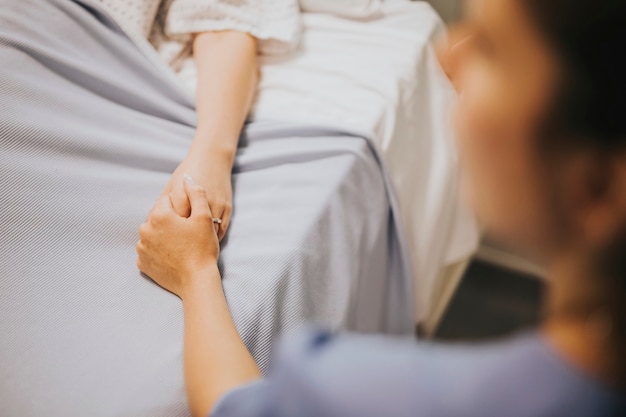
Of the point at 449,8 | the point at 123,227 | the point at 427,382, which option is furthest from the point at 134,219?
the point at 449,8

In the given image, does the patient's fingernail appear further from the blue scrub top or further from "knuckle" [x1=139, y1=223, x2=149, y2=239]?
the blue scrub top

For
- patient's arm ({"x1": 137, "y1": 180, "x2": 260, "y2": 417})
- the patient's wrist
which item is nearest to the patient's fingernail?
patient's arm ({"x1": 137, "y1": 180, "x2": 260, "y2": 417})

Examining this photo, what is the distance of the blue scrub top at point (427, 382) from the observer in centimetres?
28

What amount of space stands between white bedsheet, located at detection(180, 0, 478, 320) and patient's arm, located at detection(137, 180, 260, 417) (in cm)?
29

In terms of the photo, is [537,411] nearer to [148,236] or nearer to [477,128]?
[477,128]

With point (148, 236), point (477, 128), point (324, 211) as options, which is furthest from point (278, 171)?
point (477, 128)

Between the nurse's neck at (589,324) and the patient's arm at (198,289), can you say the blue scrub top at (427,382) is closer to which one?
the nurse's neck at (589,324)

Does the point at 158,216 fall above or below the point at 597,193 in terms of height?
below

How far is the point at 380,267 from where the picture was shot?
0.95 m

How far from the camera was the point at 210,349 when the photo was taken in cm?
58

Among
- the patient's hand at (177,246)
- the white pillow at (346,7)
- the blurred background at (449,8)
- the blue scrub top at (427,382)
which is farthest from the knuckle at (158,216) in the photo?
the blurred background at (449,8)

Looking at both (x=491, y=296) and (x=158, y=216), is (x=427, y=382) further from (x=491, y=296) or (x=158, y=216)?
(x=491, y=296)

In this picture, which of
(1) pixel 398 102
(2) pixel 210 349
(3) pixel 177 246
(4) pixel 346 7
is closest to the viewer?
(2) pixel 210 349

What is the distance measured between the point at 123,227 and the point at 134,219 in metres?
Answer: 0.02
